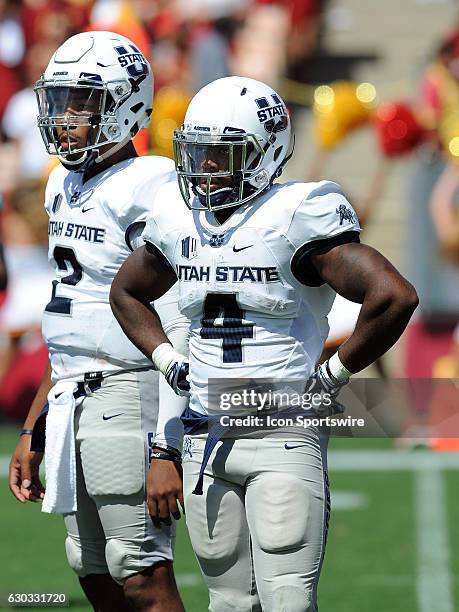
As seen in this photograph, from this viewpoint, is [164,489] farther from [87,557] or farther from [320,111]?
[320,111]

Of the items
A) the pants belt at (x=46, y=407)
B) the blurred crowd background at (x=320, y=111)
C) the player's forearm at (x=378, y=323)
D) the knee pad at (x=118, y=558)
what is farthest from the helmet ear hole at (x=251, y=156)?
the blurred crowd background at (x=320, y=111)

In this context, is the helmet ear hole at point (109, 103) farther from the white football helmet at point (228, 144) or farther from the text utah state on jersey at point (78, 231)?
the white football helmet at point (228, 144)

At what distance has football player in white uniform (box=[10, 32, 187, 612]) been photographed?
3.85 meters

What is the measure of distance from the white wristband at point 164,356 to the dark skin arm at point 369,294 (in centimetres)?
50

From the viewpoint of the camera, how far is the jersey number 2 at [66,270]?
396 centimetres

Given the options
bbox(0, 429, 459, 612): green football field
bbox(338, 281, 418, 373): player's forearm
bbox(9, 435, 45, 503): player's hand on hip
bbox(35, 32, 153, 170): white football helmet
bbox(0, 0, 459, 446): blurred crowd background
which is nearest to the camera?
bbox(338, 281, 418, 373): player's forearm

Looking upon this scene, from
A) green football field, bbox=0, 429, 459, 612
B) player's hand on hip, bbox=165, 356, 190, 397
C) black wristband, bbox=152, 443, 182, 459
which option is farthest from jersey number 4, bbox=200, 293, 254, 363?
green football field, bbox=0, 429, 459, 612

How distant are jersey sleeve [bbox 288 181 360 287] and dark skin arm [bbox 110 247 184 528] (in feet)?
1.47

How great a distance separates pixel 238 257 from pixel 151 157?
0.80m

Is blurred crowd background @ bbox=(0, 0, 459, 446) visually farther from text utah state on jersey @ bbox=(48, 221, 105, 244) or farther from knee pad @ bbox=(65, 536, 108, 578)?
knee pad @ bbox=(65, 536, 108, 578)

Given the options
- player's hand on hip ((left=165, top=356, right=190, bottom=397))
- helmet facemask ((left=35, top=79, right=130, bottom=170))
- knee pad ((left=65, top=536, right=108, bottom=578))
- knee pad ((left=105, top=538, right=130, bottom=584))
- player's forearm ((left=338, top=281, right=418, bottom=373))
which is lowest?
knee pad ((left=65, top=536, right=108, bottom=578))

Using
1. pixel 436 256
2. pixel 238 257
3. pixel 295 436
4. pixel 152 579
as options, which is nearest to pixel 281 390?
pixel 295 436

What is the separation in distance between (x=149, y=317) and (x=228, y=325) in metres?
0.32

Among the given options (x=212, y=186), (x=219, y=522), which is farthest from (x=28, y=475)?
(x=212, y=186)
